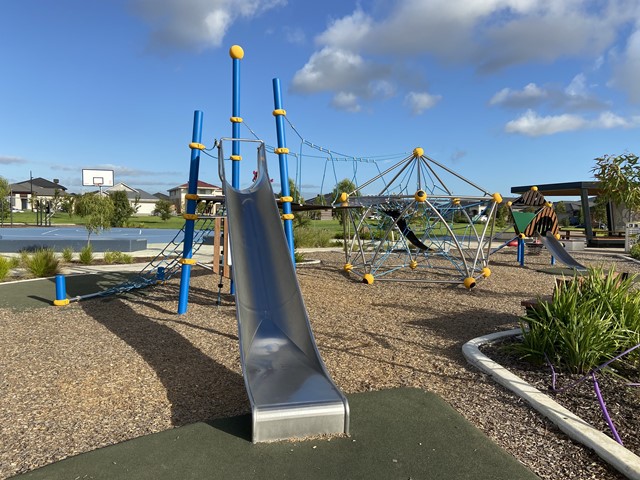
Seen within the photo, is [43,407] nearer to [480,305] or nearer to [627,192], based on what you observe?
[480,305]

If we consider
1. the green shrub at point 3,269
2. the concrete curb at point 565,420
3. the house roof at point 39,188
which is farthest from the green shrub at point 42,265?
the house roof at point 39,188

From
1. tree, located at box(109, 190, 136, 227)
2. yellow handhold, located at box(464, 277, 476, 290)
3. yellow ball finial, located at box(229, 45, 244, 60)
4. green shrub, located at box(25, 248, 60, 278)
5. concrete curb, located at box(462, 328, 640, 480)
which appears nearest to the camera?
concrete curb, located at box(462, 328, 640, 480)

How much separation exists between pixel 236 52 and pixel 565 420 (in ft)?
24.0

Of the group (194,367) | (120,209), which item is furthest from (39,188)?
(194,367)

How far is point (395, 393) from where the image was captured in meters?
4.27

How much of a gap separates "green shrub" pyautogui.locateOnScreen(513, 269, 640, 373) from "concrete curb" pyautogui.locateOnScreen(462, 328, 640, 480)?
47 cm

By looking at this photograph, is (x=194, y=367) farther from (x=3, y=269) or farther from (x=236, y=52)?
(x=3, y=269)

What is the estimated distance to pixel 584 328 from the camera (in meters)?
4.63

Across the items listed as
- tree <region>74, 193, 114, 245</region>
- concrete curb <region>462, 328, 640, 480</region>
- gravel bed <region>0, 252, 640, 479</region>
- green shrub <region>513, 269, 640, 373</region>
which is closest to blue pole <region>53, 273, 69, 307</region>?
gravel bed <region>0, 252, 640, 479</region>

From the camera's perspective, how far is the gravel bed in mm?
3553

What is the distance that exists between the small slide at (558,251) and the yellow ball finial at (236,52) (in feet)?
34.5

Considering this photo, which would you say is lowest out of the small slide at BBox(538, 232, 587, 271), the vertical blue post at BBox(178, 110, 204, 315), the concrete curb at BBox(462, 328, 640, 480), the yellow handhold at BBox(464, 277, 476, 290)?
the concrete curb at BBox(462, 328, 640, 480)

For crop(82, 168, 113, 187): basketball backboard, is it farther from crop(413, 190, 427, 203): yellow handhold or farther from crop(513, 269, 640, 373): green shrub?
crop(513, 269, 640, 373): green shrub

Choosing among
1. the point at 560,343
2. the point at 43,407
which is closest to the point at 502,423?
the point at 560,343
